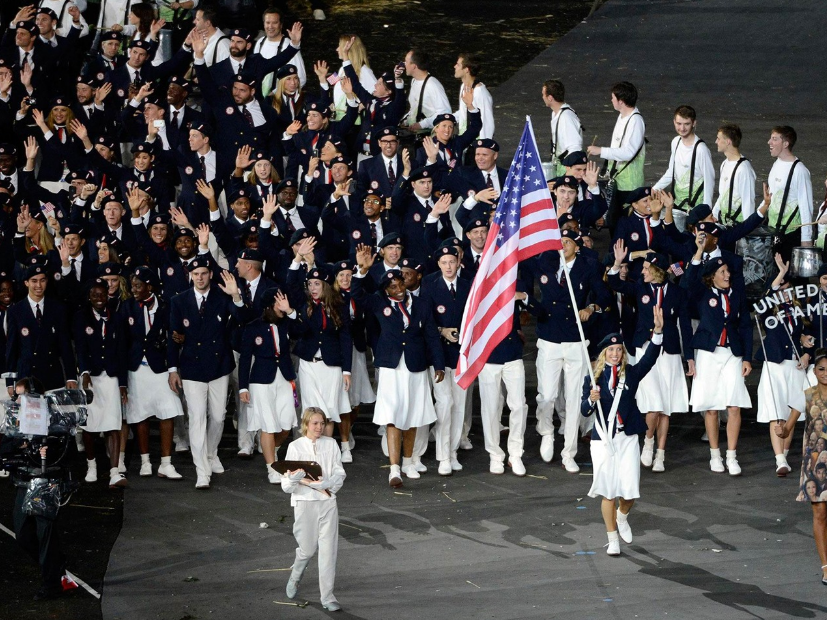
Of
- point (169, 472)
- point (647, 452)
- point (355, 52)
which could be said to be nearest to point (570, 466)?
point (647, 452)

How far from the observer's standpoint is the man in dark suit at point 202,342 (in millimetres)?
13789

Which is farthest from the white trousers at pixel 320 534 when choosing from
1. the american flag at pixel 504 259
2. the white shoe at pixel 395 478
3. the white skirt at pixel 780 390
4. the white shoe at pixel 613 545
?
the white skirt at pixel 780 390

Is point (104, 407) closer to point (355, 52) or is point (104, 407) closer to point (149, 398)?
point (149, 398)

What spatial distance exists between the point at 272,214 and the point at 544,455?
3782 mm

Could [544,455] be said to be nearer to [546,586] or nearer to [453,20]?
[546,586]

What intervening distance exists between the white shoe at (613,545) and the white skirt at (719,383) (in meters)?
2.40

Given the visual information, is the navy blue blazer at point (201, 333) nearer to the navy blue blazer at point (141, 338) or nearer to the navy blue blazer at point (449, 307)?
the navy blue blazer at point (141, 338)

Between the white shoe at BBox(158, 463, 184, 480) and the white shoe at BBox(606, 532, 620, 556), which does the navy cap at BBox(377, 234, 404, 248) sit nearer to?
the white shoe at BBox(158, 463, 184, 480)

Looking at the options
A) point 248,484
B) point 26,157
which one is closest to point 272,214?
point 248,484

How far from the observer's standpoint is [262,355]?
13750 millimetres

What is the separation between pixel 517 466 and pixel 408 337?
1563 millimetres

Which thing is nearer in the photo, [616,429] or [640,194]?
[616,429]

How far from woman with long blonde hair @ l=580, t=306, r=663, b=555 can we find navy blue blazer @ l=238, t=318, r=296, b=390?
2.98 m

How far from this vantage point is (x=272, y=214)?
50.4ft
